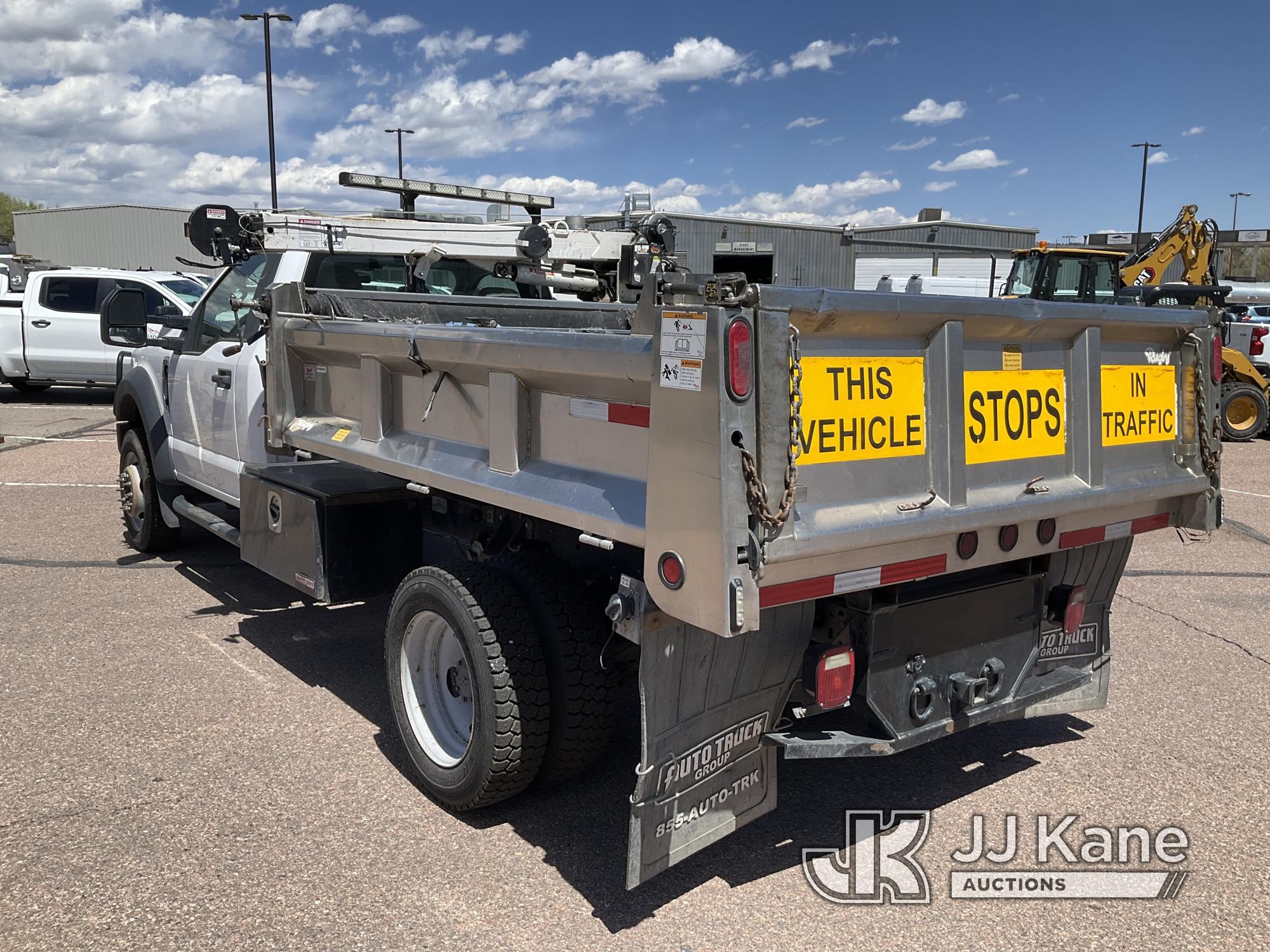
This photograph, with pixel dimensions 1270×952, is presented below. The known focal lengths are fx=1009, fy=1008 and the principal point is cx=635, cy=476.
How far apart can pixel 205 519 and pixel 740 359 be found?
4530 millimetres

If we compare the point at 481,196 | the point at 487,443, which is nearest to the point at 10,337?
the point at 481,196

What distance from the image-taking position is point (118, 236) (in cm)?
4322

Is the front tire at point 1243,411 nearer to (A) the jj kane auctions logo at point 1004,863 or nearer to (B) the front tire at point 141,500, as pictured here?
(A) the jj kane auctions logo at point 1004,863

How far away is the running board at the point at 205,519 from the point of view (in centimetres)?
559

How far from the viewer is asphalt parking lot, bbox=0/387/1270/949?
3.08 metres

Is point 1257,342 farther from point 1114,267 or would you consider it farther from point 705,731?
point 705,731

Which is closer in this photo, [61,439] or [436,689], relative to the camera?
[436,689]

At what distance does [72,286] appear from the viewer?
55.0 ft

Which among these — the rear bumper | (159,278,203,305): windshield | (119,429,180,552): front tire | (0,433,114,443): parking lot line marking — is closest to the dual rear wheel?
the rear bumper

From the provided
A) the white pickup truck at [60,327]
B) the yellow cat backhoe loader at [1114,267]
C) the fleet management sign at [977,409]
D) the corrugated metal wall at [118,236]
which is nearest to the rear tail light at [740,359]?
the fleet management sign at [977,409]

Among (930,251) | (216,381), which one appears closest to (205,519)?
(216,381)

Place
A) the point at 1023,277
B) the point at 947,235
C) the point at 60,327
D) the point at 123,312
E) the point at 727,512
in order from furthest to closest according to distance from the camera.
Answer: the point at 947,235 → the point at 1023,277 → the point at 60,327 → the point at 123,312 → the point at 727,512

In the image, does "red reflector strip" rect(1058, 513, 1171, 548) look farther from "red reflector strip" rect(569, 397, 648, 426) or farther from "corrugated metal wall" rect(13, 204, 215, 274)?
"corrugated metal wall" rect(13, 204, 215, 274)

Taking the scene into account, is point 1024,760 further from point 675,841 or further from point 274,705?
point 274,705
